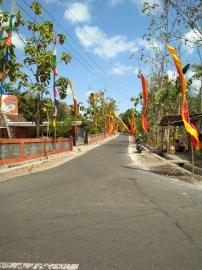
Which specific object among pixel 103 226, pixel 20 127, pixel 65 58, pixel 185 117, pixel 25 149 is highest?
pixel 65 58

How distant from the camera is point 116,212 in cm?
687

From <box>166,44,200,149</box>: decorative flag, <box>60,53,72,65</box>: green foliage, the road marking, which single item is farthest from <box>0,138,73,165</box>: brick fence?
the road marking

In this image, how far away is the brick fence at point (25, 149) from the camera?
16297 mm

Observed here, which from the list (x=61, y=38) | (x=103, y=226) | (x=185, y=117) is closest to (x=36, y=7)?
(x=61, y=38)

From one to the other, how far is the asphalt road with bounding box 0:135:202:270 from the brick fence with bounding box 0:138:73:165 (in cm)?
638

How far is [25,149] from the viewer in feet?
62.2

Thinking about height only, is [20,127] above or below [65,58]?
below

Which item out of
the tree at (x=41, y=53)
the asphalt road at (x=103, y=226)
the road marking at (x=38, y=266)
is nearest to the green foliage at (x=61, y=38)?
the tree at (x=41, y=53)

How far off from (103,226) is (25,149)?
13.8 m

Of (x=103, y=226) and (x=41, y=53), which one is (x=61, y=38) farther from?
(x=103, y=226)

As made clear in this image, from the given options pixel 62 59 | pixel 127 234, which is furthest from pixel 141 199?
pixel 62 59

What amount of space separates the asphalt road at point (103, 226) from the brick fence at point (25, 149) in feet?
20.9

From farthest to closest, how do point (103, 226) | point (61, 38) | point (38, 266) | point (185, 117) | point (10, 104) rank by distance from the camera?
point (61, 38), point (10, 104), point (185, 117), point (103, 226), point (38, 266)

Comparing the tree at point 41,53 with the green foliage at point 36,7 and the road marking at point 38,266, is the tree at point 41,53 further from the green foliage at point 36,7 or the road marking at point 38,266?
the road marking at point 38,266
